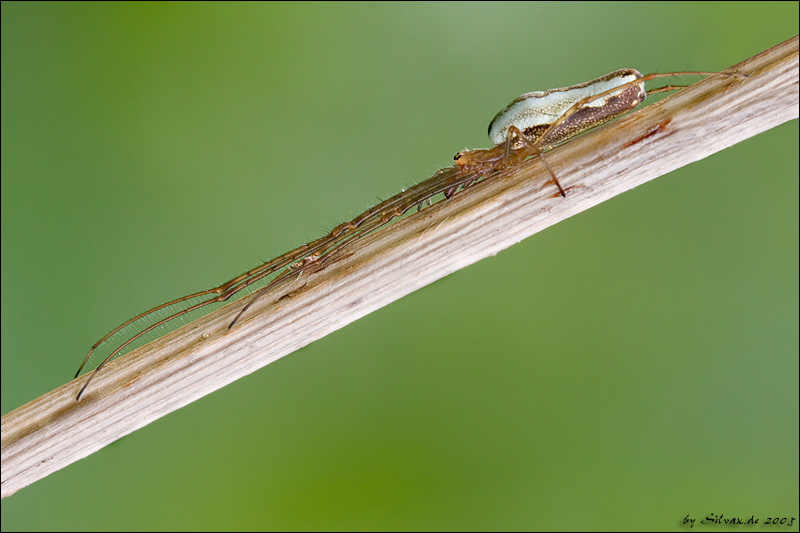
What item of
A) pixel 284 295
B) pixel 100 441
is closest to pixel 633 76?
pixel 284 295

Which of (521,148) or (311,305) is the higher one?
(521,148)

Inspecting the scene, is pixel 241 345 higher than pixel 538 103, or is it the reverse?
pixel 538 103

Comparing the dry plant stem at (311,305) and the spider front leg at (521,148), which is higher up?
the spider front leg at (521,148)

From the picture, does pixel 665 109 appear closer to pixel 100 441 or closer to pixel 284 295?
pixel 284 295

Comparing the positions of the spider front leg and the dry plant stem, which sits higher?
the spider front leg
